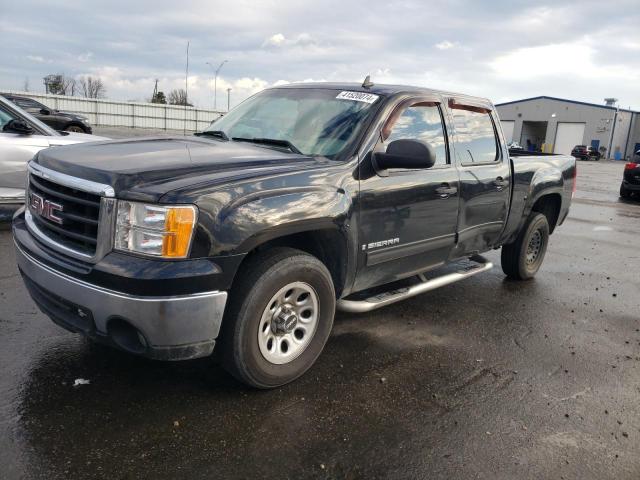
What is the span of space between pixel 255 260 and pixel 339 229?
0.63 meters

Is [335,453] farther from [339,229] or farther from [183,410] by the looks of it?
[339,229]

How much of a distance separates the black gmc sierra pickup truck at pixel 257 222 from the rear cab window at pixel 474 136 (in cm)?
3

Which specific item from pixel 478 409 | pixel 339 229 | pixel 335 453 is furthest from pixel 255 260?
pixel 478 409

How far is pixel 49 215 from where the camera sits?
10.1 feet

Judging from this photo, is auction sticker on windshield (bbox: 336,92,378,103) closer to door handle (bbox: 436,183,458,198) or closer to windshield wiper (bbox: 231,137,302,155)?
windshield wiper (bbox: 231,137,302,155)

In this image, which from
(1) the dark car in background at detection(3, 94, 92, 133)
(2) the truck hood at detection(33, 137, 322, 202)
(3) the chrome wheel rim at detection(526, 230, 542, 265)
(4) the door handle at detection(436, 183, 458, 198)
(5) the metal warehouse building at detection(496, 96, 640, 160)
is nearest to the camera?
(2) the truck hood at detection(33, 137, 322, 202)

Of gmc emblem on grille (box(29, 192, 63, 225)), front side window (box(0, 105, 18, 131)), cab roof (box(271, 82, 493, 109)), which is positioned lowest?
gmc emblem on grille (box(29, 192, 63, 225))

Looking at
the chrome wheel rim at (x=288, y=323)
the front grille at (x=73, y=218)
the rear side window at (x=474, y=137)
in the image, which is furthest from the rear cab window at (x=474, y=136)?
the front grille at (x=73, y=218)

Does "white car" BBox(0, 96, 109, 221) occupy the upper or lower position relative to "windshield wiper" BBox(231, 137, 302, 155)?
lower

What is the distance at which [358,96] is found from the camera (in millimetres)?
4039

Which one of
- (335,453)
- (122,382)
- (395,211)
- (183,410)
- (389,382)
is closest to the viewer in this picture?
(335,453)

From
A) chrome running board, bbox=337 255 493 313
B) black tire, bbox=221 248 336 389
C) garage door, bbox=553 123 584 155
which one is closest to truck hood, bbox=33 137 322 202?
black tire, bbox=221 248 336 389

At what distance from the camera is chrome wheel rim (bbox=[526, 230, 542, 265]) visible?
612 centimetres

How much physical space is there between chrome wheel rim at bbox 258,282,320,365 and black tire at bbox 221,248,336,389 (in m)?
0.03
